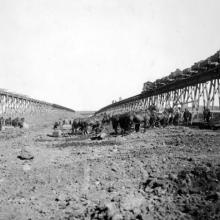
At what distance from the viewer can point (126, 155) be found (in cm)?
1041

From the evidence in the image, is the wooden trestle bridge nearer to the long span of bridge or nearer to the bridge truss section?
the bridge truss section

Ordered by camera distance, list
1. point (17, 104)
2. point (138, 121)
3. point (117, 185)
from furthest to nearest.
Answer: point (17, 104) → point (138, 121) → point (117, 185)

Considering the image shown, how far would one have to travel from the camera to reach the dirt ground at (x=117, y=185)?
5859mm

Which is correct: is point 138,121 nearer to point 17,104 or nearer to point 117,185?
point 117,185

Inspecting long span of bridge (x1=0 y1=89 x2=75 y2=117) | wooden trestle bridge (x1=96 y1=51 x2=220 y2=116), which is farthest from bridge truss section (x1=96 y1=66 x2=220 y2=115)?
long span of bridge (x1=0 y1=89 x2=75 y2=117)

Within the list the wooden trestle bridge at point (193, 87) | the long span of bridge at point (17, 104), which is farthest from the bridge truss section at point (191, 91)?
the long span of bridge at point (17, 104)

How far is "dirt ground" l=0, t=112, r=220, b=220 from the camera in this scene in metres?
5.86

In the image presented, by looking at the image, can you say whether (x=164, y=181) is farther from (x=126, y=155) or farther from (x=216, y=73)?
(x=216, y=73)


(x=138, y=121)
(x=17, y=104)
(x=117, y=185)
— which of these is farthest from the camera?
(x=17, y=104)

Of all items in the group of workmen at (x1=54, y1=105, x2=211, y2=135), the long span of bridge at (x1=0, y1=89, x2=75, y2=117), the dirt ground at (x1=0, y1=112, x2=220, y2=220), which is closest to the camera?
the dirt ground at (x1=0, y1=112, x2=220, y2=220)

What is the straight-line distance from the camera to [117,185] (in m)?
7.46

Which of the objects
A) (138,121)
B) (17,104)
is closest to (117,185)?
Result: (138,121)

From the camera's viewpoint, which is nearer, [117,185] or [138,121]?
[117,185]

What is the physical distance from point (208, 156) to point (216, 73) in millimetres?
12078
